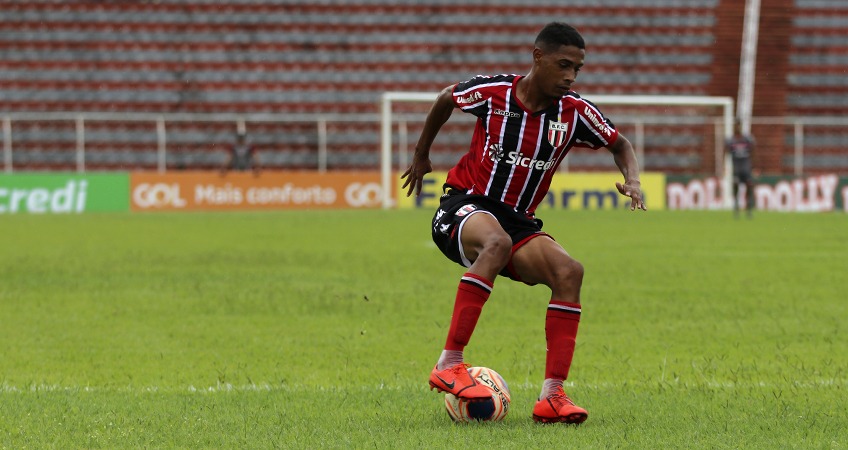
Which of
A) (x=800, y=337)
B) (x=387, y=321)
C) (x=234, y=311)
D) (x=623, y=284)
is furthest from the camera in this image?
(x=623, y=284)

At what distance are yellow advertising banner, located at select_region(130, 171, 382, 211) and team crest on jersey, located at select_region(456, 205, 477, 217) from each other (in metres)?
23.0

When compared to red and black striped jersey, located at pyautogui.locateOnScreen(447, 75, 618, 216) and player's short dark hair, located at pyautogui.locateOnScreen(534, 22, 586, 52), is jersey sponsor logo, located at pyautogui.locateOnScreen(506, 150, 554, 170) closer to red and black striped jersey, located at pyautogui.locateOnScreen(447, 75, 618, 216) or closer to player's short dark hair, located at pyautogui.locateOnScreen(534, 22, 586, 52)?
red and black striped jersey, located at pyautogui.locateOnScreen(447, 75, 618, 216)

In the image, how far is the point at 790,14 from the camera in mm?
32156

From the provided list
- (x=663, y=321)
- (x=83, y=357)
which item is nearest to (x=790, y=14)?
(x=663, y=321)

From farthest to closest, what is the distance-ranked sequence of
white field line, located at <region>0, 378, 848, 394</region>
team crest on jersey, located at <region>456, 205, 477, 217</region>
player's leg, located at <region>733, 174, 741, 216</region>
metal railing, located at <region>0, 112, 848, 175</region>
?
metal railing, located at <region>0, 112, 848, 175</region> → player's leg, located at <region>733, 174, 741, 216</region> → white field line, located at <region>0, 378, 848, 394</region> → team crest on jersey, located at <region>456, 205, 477, 217</region>

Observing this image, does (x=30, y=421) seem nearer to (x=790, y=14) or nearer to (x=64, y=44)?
(x=64, y=44)

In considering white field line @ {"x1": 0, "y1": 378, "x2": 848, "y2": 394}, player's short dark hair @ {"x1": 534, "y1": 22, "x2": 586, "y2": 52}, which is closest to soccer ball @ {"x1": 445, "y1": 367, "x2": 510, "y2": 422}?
white field line @ {"x1": 0, "y1": 378, "x2": 848, "y2": 394}

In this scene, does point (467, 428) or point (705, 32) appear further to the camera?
point (705, 32)

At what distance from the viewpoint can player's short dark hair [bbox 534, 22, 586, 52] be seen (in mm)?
5023

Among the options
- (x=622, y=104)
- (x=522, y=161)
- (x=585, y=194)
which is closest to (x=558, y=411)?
(x=522, y=161)

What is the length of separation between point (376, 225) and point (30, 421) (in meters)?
16.0

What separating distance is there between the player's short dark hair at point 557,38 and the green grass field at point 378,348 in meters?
1.49

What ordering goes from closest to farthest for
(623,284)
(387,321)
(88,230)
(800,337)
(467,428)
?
(467,428)
(800,337)
(387,321)
(623,284)
(88,230)

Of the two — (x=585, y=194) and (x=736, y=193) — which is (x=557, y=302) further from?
(x=585, y=194)
